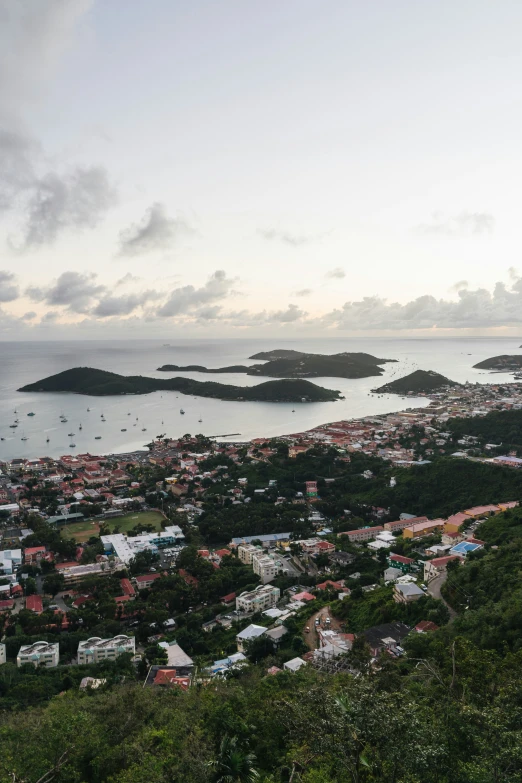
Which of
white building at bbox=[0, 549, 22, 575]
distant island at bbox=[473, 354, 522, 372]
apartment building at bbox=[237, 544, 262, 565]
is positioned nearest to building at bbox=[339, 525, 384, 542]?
apartment building at bbox=[237, 544, 262, 565]

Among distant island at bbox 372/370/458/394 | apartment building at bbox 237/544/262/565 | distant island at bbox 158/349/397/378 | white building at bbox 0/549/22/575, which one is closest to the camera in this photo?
white building at bbox 0/549/22/575

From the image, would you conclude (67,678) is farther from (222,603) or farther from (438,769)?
(438,769)

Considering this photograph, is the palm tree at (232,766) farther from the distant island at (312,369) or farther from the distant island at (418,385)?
the distant island at (312,369)

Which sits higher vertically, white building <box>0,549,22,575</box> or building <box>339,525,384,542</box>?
white building <box>0,549,22,575</box>

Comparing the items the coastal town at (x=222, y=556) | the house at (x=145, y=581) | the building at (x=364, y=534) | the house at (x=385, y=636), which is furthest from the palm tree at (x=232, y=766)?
the building at (x=364, y=534)

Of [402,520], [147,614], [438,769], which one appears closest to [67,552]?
[147,614]

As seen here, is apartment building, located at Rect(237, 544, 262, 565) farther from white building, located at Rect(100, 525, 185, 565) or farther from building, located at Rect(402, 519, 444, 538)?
building, located at Rect(402, 519, 444, 538)
